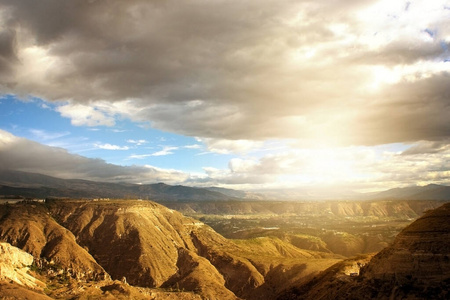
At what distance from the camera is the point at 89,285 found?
99.1 m

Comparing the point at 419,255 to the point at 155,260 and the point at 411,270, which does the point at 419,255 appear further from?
the point at 155,260

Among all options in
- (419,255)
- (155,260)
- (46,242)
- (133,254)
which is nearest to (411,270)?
(419,255)

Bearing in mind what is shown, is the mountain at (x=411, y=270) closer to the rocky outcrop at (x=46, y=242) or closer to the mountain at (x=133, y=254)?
the mountain at (x=133, y=254)

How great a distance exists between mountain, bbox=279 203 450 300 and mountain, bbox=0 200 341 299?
199 feet

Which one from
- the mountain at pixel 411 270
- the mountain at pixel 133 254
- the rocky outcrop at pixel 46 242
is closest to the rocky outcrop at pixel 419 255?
the mountain at pixel 411 270

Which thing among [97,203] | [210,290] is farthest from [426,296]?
[97,203]

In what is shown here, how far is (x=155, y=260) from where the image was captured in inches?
5674

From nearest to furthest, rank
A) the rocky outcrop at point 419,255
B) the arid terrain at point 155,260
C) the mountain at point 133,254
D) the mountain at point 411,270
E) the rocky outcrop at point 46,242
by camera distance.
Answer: the mountain at point 411,270
the rocky outcrop at point 419,255
the arid terrain at point 155,260
the rocky outcrop at point 46,242
the mountain at point 133,254

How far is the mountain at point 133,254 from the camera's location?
122 m

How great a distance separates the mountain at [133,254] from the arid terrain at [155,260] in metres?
0.40

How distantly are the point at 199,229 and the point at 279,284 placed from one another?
68787mm

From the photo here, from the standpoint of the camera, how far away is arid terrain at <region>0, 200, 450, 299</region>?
73.4 meters

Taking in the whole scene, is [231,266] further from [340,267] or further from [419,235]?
[419,235]

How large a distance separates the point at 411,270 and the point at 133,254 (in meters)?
112
